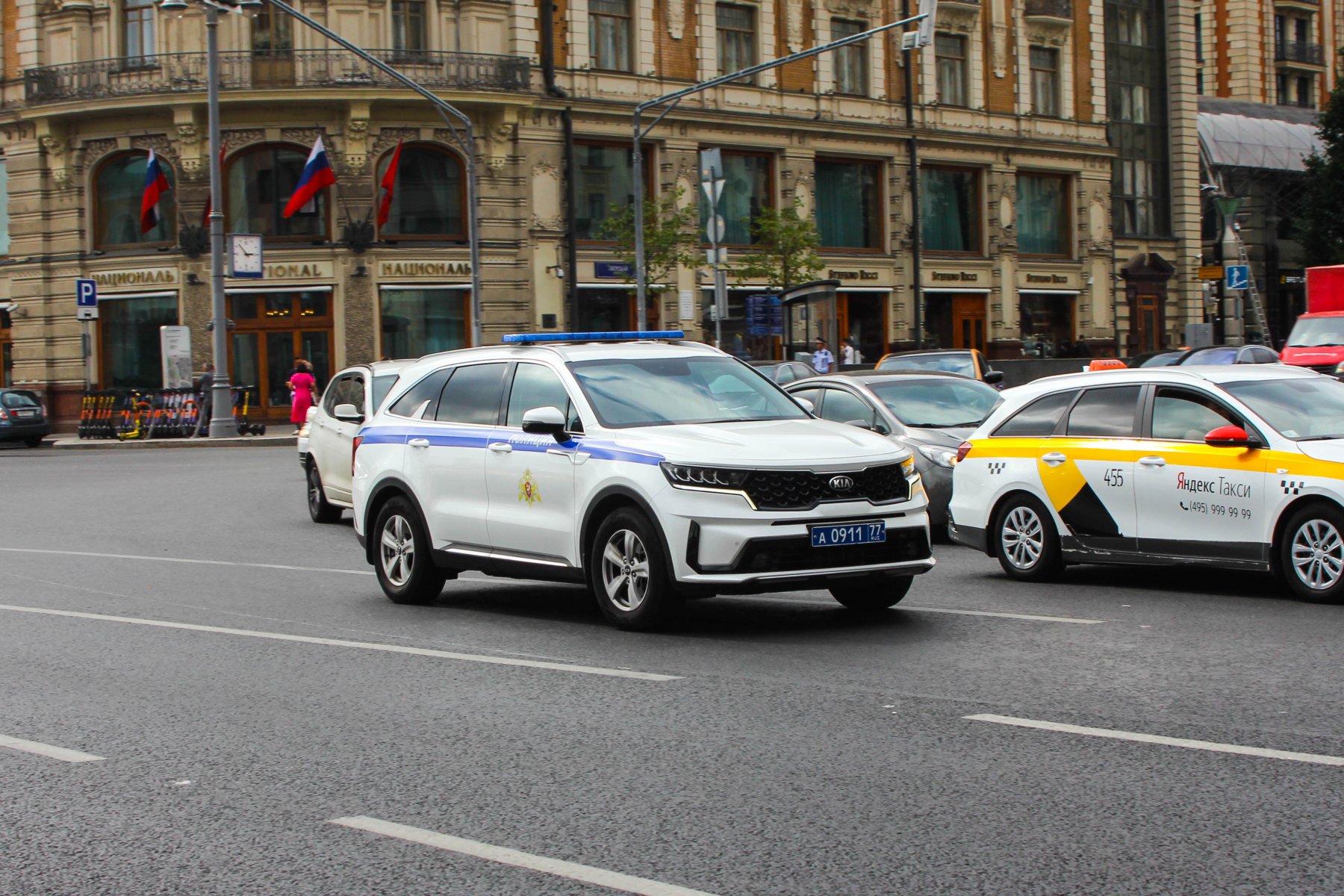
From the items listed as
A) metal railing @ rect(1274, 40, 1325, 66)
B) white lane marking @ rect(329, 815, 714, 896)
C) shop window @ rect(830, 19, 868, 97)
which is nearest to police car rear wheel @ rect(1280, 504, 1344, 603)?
white lane marking @ rect(329, 815, 714, 896)

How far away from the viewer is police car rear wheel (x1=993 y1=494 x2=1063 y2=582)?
12172mm

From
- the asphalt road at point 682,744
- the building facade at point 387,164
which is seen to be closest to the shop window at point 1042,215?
the building facade at point 387,164

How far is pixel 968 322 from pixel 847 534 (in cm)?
4455

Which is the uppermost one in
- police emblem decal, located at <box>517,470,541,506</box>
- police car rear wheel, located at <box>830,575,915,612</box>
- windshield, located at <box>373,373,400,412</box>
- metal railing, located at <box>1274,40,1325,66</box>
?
metal railing, located at <box>1274,40,1325,66</box>

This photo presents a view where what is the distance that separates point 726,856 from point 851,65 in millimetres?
47054

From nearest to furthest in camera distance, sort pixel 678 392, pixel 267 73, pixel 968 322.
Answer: pixel 678 392 → pixel 267 73 → pixel 968 322

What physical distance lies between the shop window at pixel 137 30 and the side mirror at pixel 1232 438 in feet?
120

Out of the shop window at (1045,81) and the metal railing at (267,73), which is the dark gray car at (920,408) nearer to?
the metal railing at (267,73)

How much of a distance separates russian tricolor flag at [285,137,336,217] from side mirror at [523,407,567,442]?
32.3 meters

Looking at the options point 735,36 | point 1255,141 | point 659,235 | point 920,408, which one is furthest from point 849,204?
point 920,408

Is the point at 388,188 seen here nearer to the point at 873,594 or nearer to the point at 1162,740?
the point at 873,594

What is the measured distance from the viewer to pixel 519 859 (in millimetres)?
5141

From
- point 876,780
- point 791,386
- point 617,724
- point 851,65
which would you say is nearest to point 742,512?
point 617,724

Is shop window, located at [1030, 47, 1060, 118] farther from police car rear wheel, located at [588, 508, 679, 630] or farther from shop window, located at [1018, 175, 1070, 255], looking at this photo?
police car rear wheel, located at [588, 508, 679, 630]
